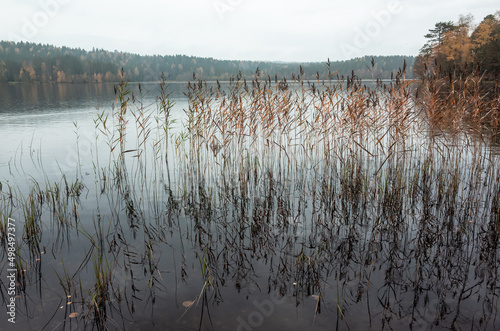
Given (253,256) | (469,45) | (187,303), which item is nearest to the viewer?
(187,303)

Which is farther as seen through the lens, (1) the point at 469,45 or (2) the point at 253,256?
(1) the point at 469,45

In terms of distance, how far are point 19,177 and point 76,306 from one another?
7414 millimetres

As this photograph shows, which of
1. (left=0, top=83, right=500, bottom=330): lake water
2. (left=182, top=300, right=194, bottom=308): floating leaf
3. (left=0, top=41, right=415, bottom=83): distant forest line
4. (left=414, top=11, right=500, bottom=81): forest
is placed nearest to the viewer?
(left=0, top=83, right=500, bottom=330): lake water

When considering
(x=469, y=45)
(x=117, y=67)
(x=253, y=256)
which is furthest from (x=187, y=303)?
(x=117, y=67)

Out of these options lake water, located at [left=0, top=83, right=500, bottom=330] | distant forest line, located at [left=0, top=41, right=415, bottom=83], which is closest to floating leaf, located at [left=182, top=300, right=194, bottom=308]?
lake water, located at [left=0, top=83, right=500, bottom=330]

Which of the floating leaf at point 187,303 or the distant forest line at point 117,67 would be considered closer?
the floating leaf at point 187,303

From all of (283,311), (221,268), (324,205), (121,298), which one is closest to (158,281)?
(121,298)

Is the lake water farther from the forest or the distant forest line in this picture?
the distant forest line

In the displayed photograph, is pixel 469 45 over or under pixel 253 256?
over

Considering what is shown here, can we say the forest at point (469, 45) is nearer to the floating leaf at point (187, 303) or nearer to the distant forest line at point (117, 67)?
the distant forest line at point (117, 67)

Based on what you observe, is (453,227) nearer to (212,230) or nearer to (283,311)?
(283,311)

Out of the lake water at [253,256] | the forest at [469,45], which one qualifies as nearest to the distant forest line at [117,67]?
the forest at [469,45]

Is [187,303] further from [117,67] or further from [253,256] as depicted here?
[117,67]

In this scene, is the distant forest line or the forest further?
the distant forest line
